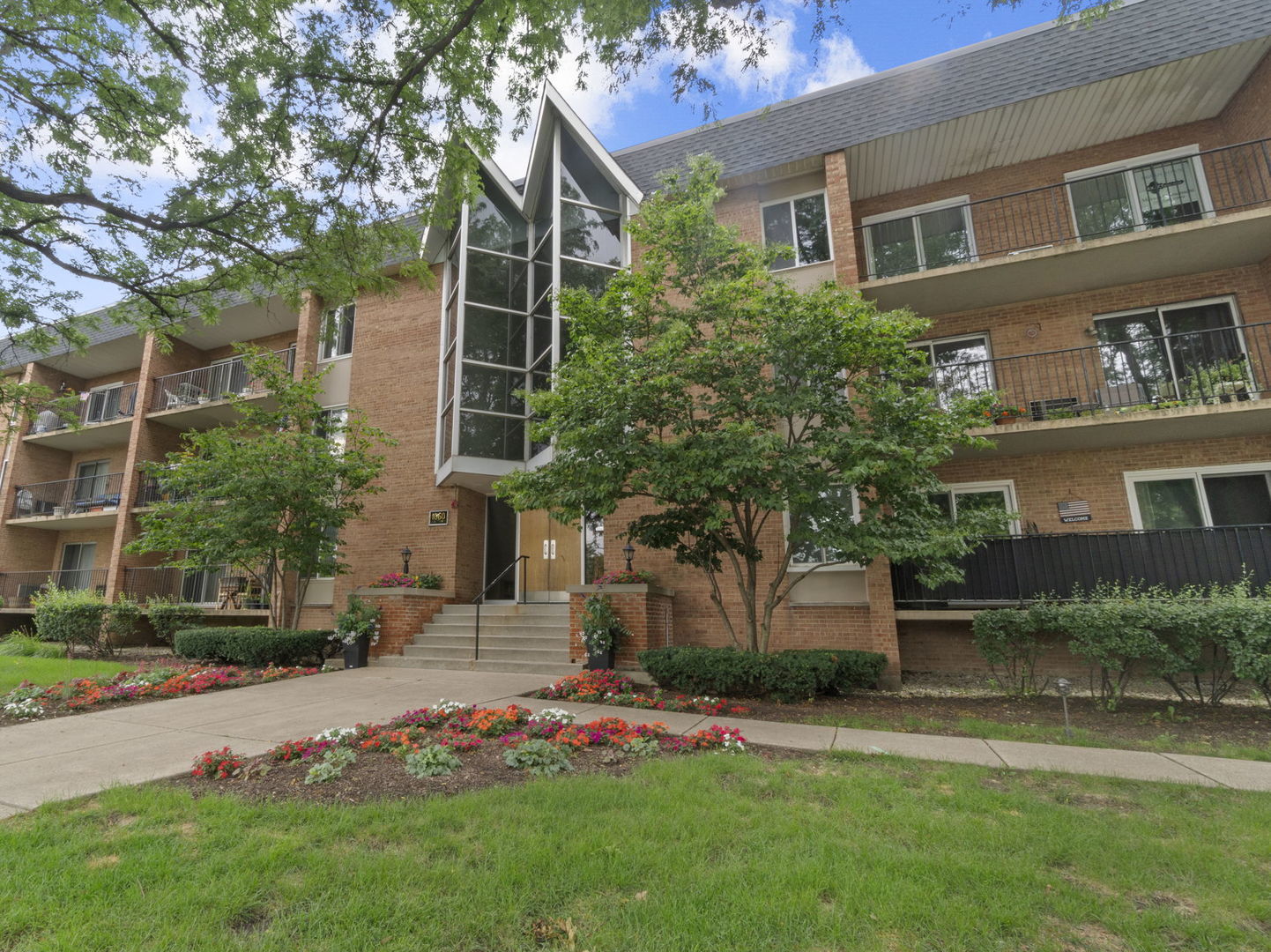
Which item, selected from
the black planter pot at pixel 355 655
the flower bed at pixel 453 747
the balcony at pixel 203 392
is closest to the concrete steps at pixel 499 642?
the black planter pot at pixel 355 655

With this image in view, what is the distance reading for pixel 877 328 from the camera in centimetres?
709

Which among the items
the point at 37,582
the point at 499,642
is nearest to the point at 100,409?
the point at 37,582

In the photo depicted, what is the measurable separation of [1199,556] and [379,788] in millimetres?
9839

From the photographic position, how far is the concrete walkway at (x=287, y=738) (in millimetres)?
4215

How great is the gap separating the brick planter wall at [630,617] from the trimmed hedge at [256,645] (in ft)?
16.6

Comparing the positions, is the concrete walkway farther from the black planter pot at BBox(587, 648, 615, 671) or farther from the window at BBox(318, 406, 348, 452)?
the window at BBox(318, 406, 348, 452)

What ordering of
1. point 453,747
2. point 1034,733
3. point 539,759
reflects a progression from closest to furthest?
point 539,759, point 453,747, point 1034,733

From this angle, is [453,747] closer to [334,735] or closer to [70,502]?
[334,735]

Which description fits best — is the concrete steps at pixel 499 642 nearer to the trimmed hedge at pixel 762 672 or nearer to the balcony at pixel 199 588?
the trimmed hedge at pixel 762 672

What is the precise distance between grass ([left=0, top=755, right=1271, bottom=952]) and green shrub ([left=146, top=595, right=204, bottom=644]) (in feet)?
39.7

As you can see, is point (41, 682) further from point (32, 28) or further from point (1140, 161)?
point (1140, 161)

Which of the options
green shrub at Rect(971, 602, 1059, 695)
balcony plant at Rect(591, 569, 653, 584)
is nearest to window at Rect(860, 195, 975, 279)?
green shrub at Rect(971, 602, 1059, 695)

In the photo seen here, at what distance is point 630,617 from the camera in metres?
9.48

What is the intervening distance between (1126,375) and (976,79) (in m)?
5.44
